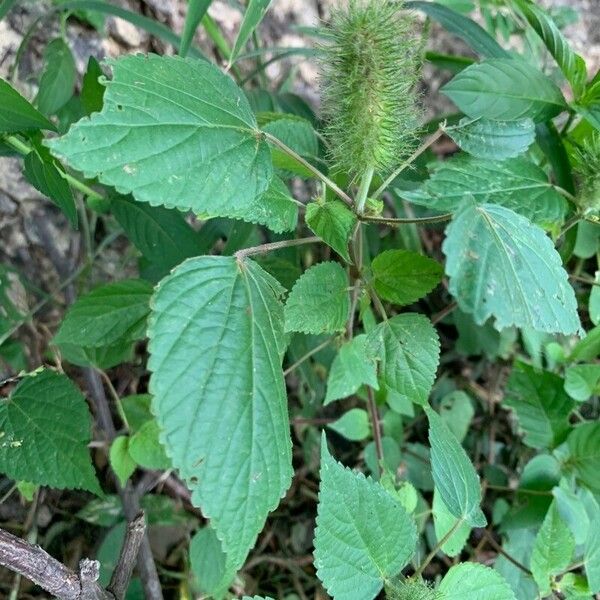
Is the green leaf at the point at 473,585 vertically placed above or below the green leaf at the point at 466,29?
below

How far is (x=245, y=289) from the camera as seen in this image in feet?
2.33

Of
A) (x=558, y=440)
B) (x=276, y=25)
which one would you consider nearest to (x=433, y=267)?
(x=558, y=440)

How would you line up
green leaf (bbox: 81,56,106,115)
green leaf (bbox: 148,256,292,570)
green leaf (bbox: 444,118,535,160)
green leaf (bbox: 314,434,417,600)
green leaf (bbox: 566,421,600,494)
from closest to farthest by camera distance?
green leaf (bbox: 148,256,292,570) < green leaf (bbox: 314,434,417,600) < green leaf (bbox: 444,118,535,160) < green leaf (bbox: 81,56,106,115) < green leaf (bbox: 566,421,600,494)

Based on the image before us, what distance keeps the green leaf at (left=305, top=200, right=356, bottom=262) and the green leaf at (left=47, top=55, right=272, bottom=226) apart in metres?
0.10

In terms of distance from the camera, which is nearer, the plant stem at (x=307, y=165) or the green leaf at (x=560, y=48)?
the plant stem at (x=307, y=165)

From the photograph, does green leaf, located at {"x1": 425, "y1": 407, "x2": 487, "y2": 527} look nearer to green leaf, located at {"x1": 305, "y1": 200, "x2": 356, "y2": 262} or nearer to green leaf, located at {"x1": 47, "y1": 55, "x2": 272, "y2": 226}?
green leaf, located at {"x1": 305, "y1": 200, "x2": 356, "y2": 262}

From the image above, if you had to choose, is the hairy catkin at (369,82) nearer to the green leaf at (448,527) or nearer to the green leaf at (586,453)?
the green leaf at (448,527)

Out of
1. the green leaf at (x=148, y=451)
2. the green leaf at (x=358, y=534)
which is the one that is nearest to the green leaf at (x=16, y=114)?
the green leaf at (x=148, y=451)

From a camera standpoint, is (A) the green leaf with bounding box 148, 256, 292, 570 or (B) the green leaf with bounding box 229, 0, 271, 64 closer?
(A) the green leaf with bounding box 148, 256, 292, 570

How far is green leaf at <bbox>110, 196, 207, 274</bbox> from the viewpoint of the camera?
1.02m

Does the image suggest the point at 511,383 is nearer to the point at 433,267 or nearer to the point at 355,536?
the point at 433,267

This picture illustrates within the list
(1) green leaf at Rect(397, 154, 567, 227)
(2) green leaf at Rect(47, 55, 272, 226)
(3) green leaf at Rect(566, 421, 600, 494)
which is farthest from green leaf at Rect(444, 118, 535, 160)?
(3) green leaf at Rect(566, 421, 600, 494)

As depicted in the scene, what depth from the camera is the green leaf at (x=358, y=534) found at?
28.6 inches

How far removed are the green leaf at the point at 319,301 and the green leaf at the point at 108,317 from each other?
32cm
